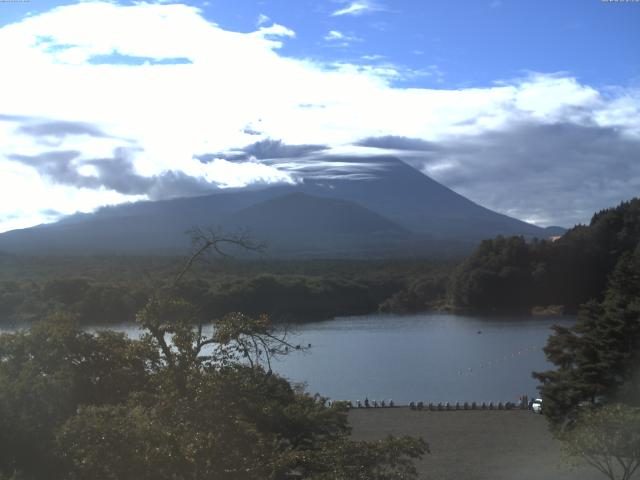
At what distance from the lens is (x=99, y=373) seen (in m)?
8.52

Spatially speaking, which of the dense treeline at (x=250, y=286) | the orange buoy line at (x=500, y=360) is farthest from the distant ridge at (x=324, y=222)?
the orange buoy line at (x=500, y=360)

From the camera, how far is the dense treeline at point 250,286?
29328 millimetres

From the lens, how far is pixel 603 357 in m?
16.2

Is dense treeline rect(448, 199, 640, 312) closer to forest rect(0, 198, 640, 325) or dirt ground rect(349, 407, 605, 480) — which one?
forest rect(0, 198, 640, 325)

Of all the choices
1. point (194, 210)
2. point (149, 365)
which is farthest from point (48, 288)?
point (194, 210)

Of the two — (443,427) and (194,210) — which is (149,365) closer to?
(443,427)

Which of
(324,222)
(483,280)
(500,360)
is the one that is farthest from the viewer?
(324,222)

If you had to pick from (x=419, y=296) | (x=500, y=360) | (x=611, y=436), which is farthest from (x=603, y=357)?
(x=419, y=296)

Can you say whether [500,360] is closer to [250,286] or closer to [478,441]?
[478,441]

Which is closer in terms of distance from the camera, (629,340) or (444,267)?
(629,340)

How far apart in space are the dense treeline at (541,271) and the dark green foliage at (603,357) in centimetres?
3568

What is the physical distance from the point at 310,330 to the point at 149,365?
117 ft

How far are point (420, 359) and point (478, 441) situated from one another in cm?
1524

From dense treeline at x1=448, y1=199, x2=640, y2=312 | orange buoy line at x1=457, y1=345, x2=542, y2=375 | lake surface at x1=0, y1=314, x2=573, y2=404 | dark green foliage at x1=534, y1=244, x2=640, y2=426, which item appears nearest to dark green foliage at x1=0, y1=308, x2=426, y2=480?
dark green foliage at x1=534, y1=244, x2=640, y2=426
